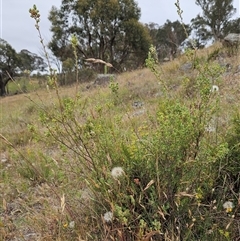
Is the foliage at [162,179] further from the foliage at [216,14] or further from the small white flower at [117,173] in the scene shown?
the foliage at [216,14]

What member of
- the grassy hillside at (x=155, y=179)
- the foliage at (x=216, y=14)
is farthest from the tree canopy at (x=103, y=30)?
the grassy hillside at (x=155, y=179)

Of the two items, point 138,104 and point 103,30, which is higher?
point 103,30

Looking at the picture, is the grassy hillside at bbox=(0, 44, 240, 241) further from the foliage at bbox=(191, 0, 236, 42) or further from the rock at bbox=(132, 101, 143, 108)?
the foliage at bbox=(191, 0, 236, 42)

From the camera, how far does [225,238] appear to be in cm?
115

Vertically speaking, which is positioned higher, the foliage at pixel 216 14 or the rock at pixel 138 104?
the foliage at pixel 216 14

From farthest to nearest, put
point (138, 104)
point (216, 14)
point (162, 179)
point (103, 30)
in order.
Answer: point (216, 14) < point (103, 30) < point (138, 104) < point (162, 179)

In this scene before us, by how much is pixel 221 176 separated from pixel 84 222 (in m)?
0.84

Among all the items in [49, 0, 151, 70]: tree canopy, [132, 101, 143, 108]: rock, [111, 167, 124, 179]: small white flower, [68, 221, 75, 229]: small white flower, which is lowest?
[68, 221, 75, 229]: small white flower

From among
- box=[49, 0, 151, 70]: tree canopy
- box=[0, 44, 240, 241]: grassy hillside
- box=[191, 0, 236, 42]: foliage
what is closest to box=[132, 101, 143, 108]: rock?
box=[0, 44, 240, 241]: grassy hillside

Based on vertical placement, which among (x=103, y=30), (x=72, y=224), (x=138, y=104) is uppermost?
(x=103, y=30)

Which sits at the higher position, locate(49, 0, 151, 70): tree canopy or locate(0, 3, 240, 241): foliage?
locate(49, 0, 151, 70): tree canopy

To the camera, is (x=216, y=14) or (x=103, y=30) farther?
(x=216, y=14)

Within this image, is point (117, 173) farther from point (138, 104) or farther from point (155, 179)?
point (138, 104)

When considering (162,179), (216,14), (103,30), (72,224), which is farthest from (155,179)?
(216,14)
